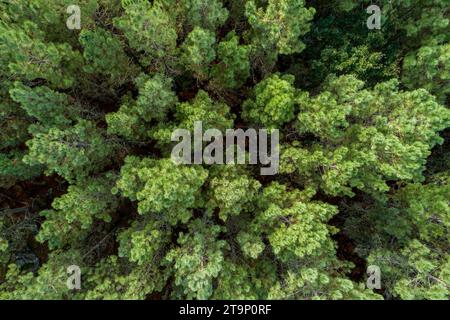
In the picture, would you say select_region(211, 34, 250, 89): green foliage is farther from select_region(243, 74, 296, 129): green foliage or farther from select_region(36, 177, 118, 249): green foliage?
select_region(36, 177, 118, 249): green foliage

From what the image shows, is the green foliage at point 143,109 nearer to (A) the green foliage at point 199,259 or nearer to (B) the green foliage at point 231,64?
(B) the green foliage at point 231,64

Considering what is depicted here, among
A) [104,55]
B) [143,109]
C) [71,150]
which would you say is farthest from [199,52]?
[71,150]

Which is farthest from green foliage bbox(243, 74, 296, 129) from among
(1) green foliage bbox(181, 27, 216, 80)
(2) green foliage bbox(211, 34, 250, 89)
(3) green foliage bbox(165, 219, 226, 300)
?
(3) green foliage bbox(165, 219, 226, 300)

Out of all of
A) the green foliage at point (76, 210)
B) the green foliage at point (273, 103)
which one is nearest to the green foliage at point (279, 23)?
the green foliage at point (273, 103)

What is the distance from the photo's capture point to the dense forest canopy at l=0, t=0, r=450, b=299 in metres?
10.0

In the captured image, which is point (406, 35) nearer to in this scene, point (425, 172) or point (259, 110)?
point (425, 172)

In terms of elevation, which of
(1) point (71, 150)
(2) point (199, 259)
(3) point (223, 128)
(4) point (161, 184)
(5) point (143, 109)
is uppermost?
(5) point (143, 109)

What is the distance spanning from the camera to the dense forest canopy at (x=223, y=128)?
10.0m

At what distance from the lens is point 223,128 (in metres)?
11.6

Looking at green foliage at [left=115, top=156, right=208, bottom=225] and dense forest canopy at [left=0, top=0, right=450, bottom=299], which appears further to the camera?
dense forest canopy at [left=0, top=0, right=450, bottom=299]

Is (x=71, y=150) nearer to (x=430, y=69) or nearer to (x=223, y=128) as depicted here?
(x=223, y=128)

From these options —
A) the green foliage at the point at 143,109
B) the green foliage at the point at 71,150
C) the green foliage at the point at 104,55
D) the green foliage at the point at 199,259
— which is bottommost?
the green foliage at the point at 199,259

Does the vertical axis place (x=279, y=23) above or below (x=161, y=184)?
above
